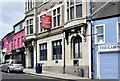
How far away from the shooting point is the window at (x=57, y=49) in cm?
2512

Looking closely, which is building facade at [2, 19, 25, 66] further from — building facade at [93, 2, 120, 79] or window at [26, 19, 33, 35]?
building facade at [93, 2, 120, 79]

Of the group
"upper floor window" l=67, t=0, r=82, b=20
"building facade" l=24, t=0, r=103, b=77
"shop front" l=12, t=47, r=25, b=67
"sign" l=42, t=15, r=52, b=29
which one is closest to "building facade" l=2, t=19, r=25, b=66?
"shop front" l=12, t=47, r=25, b=67

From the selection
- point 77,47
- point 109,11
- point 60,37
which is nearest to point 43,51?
point 60,37

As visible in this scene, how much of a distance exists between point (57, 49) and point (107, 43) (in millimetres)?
8811

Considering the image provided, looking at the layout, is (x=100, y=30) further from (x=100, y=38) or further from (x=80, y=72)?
(x=80, y=72)

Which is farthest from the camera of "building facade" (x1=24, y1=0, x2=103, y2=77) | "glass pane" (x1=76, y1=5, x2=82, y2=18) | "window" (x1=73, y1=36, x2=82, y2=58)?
"window" (x1=73, y1=36, x2=82, y2=58)

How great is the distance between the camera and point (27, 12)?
3288 cm

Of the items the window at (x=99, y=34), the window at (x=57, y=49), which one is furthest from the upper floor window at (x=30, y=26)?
the window at (x=99, y=34)

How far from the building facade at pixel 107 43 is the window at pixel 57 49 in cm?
669

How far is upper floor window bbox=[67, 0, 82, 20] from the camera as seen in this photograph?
69.4 ft

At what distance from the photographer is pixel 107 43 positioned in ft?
59.1

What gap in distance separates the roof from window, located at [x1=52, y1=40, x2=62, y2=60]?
703cm

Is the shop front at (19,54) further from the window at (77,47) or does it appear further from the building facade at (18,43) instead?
the window at (77,47)

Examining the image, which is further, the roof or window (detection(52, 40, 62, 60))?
window (detection(52, 40, 62, 60))
